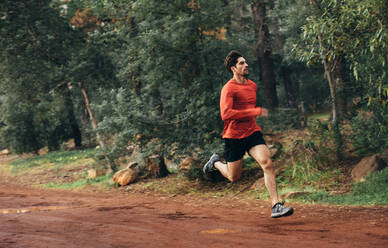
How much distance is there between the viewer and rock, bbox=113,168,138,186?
45.4ft

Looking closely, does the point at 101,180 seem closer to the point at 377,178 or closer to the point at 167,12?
the point at 167,12

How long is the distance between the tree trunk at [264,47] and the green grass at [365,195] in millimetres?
9051

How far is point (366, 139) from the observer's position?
11375mm

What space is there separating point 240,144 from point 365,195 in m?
3.85

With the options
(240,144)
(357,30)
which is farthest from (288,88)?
(240,144)

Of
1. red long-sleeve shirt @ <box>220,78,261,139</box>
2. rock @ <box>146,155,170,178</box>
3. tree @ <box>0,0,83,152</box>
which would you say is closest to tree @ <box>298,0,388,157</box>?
red long-sleeve shirt @ <box>220,78,261,139</box>

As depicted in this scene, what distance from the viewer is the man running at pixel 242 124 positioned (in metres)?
6.09

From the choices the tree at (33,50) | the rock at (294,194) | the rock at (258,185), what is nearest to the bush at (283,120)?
the rock at (258,185)

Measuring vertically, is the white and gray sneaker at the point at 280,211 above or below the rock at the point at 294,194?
above

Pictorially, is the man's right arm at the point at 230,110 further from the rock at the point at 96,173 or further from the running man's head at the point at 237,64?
the rock at the point at 96,173

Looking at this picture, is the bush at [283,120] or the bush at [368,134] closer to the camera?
the bush at [368,134]

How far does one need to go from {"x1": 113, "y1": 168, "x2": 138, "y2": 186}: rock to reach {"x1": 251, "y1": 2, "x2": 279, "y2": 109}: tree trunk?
712 centimetres

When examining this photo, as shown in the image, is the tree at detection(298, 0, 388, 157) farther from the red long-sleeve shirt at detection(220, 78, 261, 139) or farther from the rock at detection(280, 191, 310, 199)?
the rock at detection(280, 191, 310, 199)

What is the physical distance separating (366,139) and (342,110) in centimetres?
174
